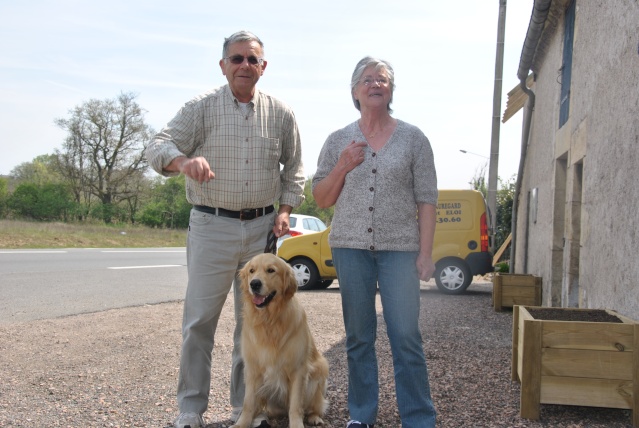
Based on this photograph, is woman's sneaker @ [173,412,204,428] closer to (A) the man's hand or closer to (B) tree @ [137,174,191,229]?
(A) the man's hand

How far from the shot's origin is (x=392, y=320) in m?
3.53

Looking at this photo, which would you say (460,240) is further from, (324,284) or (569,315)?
(569,315)

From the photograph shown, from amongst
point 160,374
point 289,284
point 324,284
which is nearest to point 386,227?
point 289,284

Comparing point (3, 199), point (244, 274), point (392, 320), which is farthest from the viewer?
point (3, 199)

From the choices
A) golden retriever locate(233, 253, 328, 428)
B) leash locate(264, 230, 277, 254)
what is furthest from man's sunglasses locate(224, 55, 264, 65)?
golden retriever locate(233, 253, 328, 428)

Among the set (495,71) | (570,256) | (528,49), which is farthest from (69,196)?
(570,256)

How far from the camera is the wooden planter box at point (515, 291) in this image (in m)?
9.73

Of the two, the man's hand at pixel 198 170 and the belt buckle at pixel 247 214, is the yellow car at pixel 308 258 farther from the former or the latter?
the man's hand at pixel 198 170

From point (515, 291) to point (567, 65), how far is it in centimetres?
346

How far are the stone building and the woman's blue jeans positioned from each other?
6.59ft

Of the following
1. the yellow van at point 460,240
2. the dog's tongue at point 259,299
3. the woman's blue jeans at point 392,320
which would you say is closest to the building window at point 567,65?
the yellow van at point 460,240

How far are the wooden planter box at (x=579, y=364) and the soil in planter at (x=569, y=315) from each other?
1.92 feet

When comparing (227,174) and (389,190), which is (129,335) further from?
(389,190)

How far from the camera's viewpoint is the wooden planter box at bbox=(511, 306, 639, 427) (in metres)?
4.10
